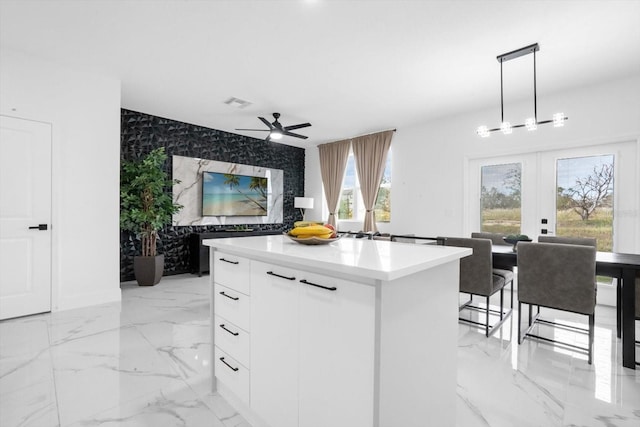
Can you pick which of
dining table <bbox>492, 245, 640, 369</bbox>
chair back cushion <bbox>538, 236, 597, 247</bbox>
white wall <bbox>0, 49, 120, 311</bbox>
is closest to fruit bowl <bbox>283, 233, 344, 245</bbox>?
dining table <bbox>492, 245, 640, 369</bbox>

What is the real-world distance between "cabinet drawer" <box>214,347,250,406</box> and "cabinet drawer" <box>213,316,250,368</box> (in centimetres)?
3

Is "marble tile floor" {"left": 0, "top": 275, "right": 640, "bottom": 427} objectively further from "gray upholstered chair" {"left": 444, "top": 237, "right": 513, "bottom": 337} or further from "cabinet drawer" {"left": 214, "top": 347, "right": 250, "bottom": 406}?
"gray upholstered chair" {"left": 444, "top": 237, "right": 513, "bottom": 337}

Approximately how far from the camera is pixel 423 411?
3.72ft

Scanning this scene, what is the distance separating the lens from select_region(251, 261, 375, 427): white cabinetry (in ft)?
3.14

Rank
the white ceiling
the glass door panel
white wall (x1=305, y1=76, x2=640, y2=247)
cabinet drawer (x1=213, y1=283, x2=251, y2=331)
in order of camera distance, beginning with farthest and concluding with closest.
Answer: the glass door panel < white wall (x1=305, y1=76, x2=640, y2=247) < the white ceiling < cabinet drawer (x1=213, y1=283, x2=251, y2=331)

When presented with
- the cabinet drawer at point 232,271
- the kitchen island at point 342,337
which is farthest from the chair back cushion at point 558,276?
the cabinet drawer at point 232,271

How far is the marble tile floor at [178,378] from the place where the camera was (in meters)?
1.52

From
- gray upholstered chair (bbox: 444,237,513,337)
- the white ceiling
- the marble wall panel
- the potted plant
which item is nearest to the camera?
the white ceiling

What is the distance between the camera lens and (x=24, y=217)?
9.68ft

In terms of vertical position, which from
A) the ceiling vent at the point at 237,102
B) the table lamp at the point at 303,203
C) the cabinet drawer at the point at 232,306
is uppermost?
the ceiling vent at the point at 237,102

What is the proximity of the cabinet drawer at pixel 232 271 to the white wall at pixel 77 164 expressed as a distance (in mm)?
2547

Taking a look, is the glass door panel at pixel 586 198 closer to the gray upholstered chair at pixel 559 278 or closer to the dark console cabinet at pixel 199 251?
the gray upholstered chair at pixel 559 278

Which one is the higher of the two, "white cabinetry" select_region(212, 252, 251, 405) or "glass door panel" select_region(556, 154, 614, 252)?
"glass door panel" select_region(556, 154, 614, 252)

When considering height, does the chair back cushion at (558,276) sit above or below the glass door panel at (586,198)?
below
